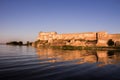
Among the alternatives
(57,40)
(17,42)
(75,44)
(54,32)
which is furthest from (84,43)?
(17,42)

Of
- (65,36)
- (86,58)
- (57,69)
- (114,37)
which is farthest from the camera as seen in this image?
(65,36)

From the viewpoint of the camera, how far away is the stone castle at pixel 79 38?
6688 centimetres

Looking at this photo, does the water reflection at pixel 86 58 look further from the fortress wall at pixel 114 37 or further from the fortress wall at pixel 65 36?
the fortress wall at pixel 65 36

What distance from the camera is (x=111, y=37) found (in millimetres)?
66875

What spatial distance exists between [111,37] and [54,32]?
36.3 m

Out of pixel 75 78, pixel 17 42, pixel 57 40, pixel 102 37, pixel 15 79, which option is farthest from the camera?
pixel 17 42

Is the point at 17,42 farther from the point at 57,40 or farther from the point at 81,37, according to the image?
the point at 81,37

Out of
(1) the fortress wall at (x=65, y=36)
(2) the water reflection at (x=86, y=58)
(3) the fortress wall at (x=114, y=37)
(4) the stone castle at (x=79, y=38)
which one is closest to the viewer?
(2) the water reflection at (x=86, y=58)

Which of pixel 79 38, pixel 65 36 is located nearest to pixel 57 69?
pixel 79 38

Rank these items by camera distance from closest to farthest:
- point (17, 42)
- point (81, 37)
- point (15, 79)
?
point (15, 79), point (81, 37), point (17, 42)

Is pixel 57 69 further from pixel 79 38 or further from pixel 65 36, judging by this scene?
pixel 65 36

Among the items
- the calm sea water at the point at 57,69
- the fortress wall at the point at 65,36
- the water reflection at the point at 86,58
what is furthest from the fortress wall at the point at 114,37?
the calm sea water at the point at 57,69

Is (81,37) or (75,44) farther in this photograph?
(81,37)

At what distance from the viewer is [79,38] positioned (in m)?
80.2
